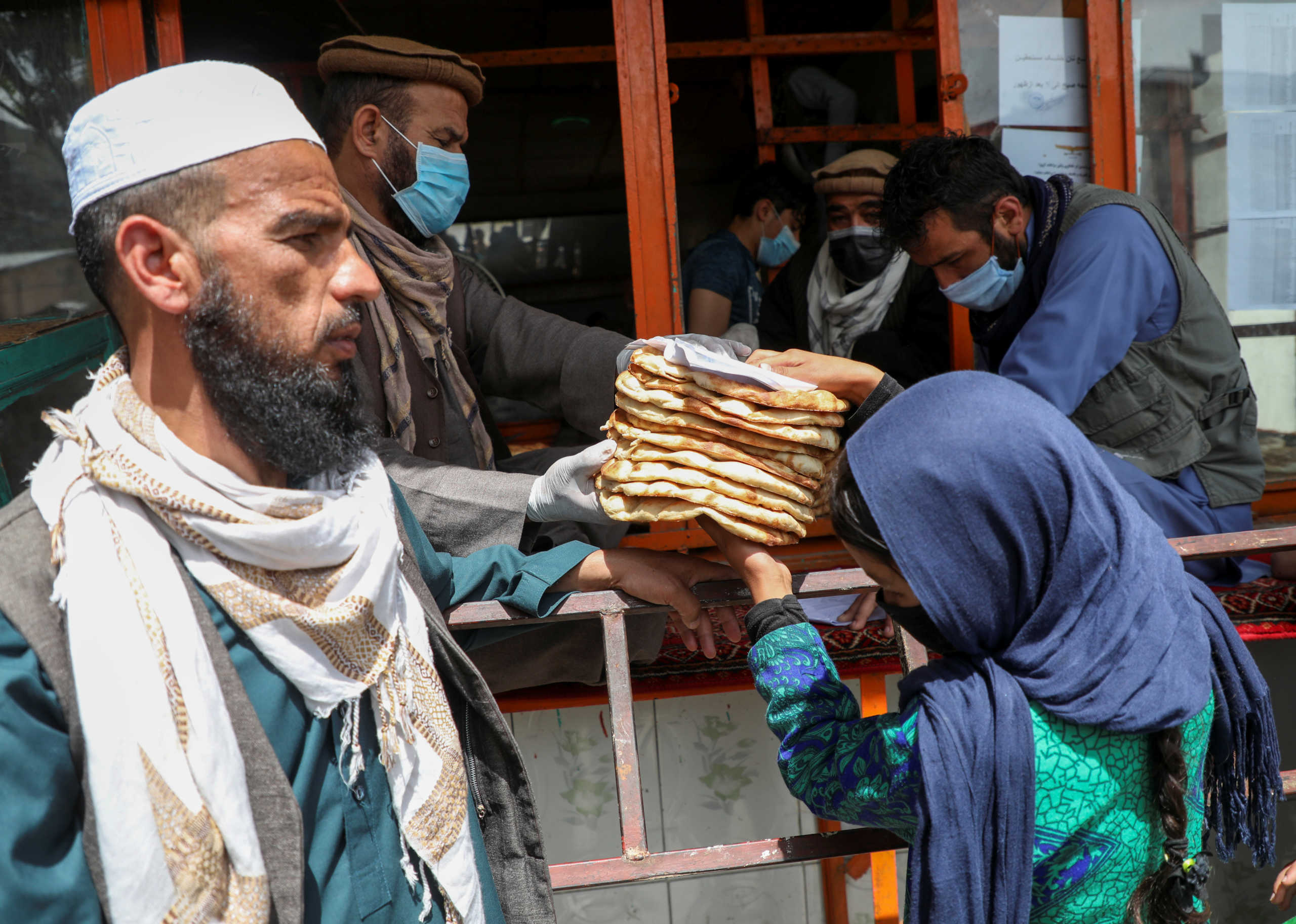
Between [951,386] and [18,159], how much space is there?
2.45 meters

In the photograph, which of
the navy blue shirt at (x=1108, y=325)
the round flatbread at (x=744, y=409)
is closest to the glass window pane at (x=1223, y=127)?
the navy blue shirt at (x=1108, y=325)

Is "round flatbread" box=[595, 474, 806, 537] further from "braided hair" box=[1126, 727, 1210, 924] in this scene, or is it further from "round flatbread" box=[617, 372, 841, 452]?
Result: "braided hair" box=[1126, 727, 1210, 924]

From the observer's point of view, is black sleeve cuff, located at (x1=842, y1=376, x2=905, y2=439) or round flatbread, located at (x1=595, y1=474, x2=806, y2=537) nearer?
round flatbread, located at (x1=595, y1=474, x2=806, y2=537)

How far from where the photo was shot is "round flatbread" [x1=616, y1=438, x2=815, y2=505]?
1449mm

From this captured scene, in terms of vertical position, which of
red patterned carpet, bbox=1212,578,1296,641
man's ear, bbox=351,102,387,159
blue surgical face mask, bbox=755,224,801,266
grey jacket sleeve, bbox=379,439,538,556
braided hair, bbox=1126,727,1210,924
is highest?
man's ear, bbox=351,102,387,159

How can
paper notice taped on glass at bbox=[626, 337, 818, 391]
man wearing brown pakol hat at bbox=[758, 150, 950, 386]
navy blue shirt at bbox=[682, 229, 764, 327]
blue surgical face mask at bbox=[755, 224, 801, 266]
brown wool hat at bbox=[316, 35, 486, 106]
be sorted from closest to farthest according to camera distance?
paper notice taped on glass at bbox=[626, 337, 818, 391], brown wool hat at bbox=[316, 35, 486, 106], man wearing brown pakol hat at bbox=[758, 150, 950, 386], navy blue shirt at bbox=[682, 229, 764, 327], blue surgical face mask at bbox=[755, 224, 801, 266]

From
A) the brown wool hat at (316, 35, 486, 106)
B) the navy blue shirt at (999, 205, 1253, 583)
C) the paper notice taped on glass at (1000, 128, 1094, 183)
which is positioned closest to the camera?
the brown wool hat at (316, 35, 486, 106)

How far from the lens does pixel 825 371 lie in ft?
5.24

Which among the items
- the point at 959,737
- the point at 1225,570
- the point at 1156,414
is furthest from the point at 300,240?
the point at 1225,570

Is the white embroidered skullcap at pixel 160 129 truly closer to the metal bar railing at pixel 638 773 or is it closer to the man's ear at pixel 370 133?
the metal bar railing at pixel 638 773

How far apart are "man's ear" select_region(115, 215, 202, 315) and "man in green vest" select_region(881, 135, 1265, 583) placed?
1.89 metres

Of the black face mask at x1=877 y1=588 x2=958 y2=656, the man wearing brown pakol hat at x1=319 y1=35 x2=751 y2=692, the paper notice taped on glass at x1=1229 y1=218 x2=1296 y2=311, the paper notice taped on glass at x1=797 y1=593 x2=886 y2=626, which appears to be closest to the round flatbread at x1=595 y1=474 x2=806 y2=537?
the black face mask at x1=877 y1=588 x2=958 y2=656

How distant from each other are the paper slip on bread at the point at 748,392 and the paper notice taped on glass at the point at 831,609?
1028 millimetres

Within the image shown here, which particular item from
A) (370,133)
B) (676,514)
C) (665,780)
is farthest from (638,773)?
(370,133)
